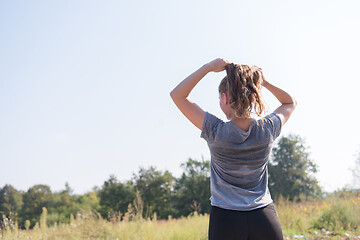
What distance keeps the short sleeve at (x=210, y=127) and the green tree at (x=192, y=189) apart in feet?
83.9

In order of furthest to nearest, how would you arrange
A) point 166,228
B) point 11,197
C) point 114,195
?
1. point 114,195
2. point 11,197
3. point 166,228

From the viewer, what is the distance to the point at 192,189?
2888 centimetres

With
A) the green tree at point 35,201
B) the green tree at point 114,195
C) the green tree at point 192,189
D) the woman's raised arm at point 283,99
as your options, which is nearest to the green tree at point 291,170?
the green tree at point 192,189

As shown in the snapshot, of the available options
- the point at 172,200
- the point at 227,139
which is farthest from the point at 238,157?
the point at 172,200

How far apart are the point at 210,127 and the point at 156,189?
27.0 meters

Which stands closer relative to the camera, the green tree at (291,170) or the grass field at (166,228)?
the grass field at (166,228)

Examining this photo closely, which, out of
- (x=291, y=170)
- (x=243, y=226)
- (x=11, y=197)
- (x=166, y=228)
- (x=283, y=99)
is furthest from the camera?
(x=291, y=170)

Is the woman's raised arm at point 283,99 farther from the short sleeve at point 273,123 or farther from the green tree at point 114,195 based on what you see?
the green tree at point 114,195

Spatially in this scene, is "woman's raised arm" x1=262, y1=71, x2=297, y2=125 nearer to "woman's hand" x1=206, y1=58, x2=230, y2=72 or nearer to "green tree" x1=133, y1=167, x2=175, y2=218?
"woman's hand" x1=206, y1=58, x2=230, y2=72

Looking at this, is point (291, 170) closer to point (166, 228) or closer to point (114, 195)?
point (114, 195)

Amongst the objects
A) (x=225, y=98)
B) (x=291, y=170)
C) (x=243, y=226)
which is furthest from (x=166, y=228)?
(x=291, y=170)

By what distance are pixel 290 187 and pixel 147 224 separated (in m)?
29.0

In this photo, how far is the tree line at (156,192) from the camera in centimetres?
2392

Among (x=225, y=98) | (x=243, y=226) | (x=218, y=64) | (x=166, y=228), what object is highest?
(x=218, y=64)
